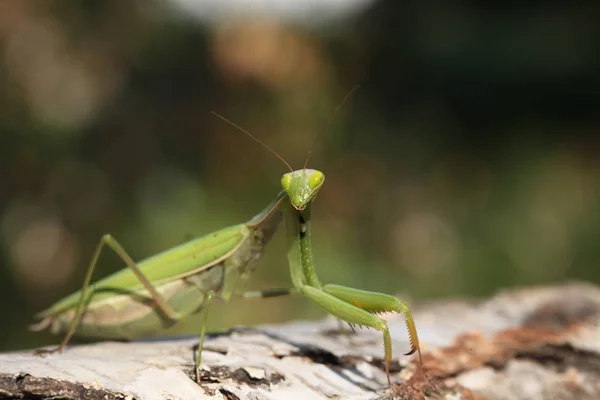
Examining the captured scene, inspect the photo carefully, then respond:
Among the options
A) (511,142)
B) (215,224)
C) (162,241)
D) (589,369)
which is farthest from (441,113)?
(589,369)

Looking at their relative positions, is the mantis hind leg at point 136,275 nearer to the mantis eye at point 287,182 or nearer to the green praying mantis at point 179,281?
the green praying mantis at point 179,281

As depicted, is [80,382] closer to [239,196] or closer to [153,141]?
[239,196]

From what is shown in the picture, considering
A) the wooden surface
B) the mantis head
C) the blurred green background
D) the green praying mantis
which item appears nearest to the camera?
the wooden surface

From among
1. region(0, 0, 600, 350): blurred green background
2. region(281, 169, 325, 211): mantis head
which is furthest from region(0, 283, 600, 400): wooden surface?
region(0, 0, 600, 350): blurred green background

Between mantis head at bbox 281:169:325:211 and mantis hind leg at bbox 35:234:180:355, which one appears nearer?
mantis head at bbox 281:169:325:211

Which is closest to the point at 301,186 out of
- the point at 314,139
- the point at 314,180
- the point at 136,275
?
the point at 314,180

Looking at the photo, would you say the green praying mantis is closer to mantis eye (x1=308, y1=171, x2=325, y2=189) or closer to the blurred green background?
mantis eye (x1=308, y1=171, x2=325, y2=189)

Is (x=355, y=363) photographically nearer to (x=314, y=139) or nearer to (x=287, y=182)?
(x=287, y=182)
